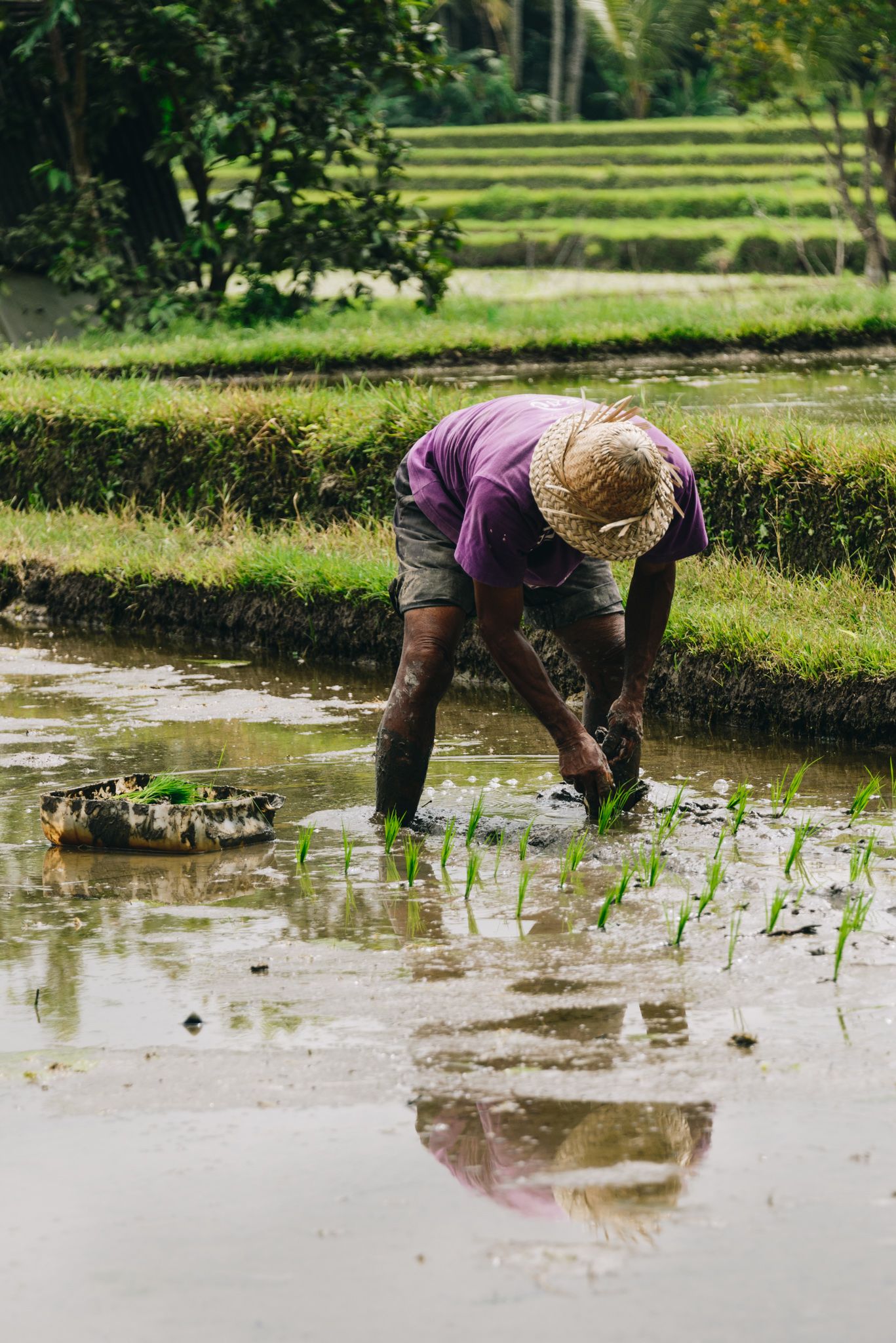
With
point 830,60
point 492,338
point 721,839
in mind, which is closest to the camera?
point 721,839

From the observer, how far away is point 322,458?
289 inches

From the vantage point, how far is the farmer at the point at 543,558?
3180 mm

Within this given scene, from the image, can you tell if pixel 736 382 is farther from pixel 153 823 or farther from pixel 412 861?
pixel 412 861

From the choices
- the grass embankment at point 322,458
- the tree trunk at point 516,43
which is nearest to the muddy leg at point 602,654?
the grass embankment at point 322,458

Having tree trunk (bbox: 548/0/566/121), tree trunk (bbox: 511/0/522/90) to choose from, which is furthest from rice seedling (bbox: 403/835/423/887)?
tree trunk (bbox: 511/0/522/90)

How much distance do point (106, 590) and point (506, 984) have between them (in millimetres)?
4586

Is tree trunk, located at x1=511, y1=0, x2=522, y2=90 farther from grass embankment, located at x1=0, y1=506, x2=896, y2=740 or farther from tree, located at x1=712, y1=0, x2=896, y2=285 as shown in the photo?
grass embankment, located at x1=0, y1=506, x2=896, y2=740

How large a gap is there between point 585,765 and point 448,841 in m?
0.37

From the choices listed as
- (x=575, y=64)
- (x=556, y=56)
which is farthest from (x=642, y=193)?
(x=575, y=64)

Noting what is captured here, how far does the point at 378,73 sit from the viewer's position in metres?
12.7

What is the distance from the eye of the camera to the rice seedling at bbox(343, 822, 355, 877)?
142 inches

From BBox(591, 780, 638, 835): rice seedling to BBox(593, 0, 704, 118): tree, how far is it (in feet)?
61.0

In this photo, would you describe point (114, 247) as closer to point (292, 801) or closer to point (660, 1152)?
point (292, 801)

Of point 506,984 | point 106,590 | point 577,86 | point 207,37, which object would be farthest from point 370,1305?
point 577,86
